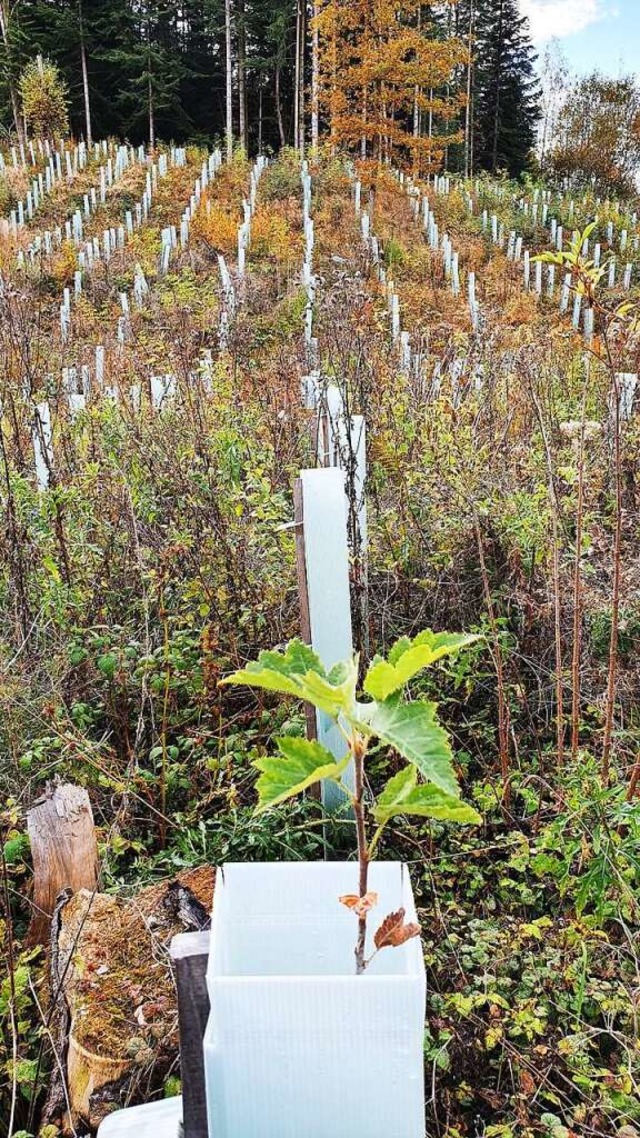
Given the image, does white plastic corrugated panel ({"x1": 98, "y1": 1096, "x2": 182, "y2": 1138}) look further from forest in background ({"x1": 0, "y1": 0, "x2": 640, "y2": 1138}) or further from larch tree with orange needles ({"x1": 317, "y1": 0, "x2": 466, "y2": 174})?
larch tree with orange needles ({"x1": 317, "y1": 0, "x2": 466, "y2": 174})

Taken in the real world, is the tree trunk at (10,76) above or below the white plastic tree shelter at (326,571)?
above

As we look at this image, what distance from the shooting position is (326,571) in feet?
6.95

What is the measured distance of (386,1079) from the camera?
2.21 ft

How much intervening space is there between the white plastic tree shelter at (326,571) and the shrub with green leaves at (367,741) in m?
1.27

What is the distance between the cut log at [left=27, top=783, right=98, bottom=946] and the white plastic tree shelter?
24.7 inches

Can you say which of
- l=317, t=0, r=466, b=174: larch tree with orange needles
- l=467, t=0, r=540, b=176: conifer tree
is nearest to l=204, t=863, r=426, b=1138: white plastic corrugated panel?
l=317, t=0, r=466, b=174: larch tree with orange needles

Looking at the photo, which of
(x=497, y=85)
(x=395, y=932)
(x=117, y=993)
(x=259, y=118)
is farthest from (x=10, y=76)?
(x=395, y=932)

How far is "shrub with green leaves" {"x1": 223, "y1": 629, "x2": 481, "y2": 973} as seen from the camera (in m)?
0.71

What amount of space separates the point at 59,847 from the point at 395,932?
1.41m

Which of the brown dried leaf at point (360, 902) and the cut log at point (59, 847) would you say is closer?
the brown dried leaf at point (360, 902)

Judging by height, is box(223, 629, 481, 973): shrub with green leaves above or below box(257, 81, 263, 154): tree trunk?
below

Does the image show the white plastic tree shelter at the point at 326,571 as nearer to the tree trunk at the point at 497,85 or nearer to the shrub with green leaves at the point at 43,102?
the shrub with green leaves at the point at 43,102

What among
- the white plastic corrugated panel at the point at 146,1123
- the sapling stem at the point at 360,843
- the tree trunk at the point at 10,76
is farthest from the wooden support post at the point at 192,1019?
the tree trunk at the point at 10,76

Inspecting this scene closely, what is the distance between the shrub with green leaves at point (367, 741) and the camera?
715 mm
